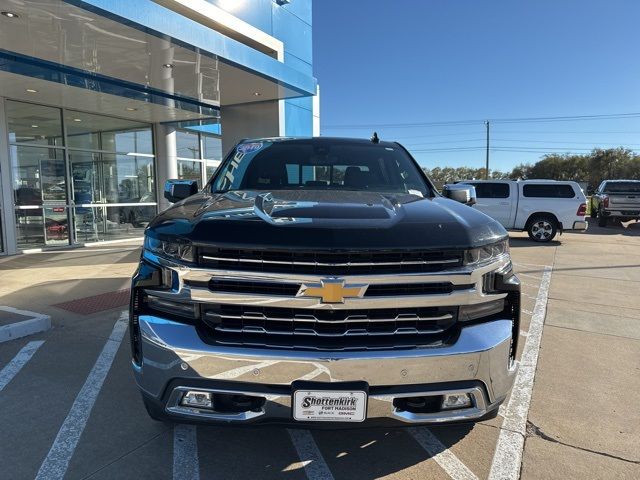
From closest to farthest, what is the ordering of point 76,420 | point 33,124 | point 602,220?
1. point 76,420
2. point 33,124
3. point 602,220

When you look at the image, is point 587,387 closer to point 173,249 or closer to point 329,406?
point 329,406

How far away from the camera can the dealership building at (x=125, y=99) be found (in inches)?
279

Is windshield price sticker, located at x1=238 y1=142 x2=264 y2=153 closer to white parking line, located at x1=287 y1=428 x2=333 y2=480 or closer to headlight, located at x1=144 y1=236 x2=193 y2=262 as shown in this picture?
headlight, located at x1=144 y1=236 x2=193 y2=262

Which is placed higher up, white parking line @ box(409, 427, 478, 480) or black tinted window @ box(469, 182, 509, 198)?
black tinted window @ box(469, 182, 509, 198)

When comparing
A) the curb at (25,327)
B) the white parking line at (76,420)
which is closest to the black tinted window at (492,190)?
the curb at (25,327)

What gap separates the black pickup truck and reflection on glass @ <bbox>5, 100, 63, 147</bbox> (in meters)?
10.7

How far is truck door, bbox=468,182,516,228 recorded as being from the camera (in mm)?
14883

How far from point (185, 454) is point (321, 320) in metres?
1.32

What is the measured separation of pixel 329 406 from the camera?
2.10m

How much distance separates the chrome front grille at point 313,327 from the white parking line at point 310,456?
28.1 inches

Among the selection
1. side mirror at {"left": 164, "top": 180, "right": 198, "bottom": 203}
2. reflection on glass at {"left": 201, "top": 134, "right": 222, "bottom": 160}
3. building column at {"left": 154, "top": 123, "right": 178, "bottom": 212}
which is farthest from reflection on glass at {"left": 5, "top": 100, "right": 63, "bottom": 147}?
side mirror at {"left": 164, "top": 180, "right": 198, "bottom": 203}

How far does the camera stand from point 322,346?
7.06 ft

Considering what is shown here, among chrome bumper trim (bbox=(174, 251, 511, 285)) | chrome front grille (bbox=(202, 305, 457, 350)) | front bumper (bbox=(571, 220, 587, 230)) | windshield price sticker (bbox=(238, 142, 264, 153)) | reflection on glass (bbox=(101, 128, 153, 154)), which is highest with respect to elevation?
reflection on glass (bbox=(101, 128, 153, 154))

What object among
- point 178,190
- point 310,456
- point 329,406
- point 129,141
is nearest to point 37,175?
point 129,141
